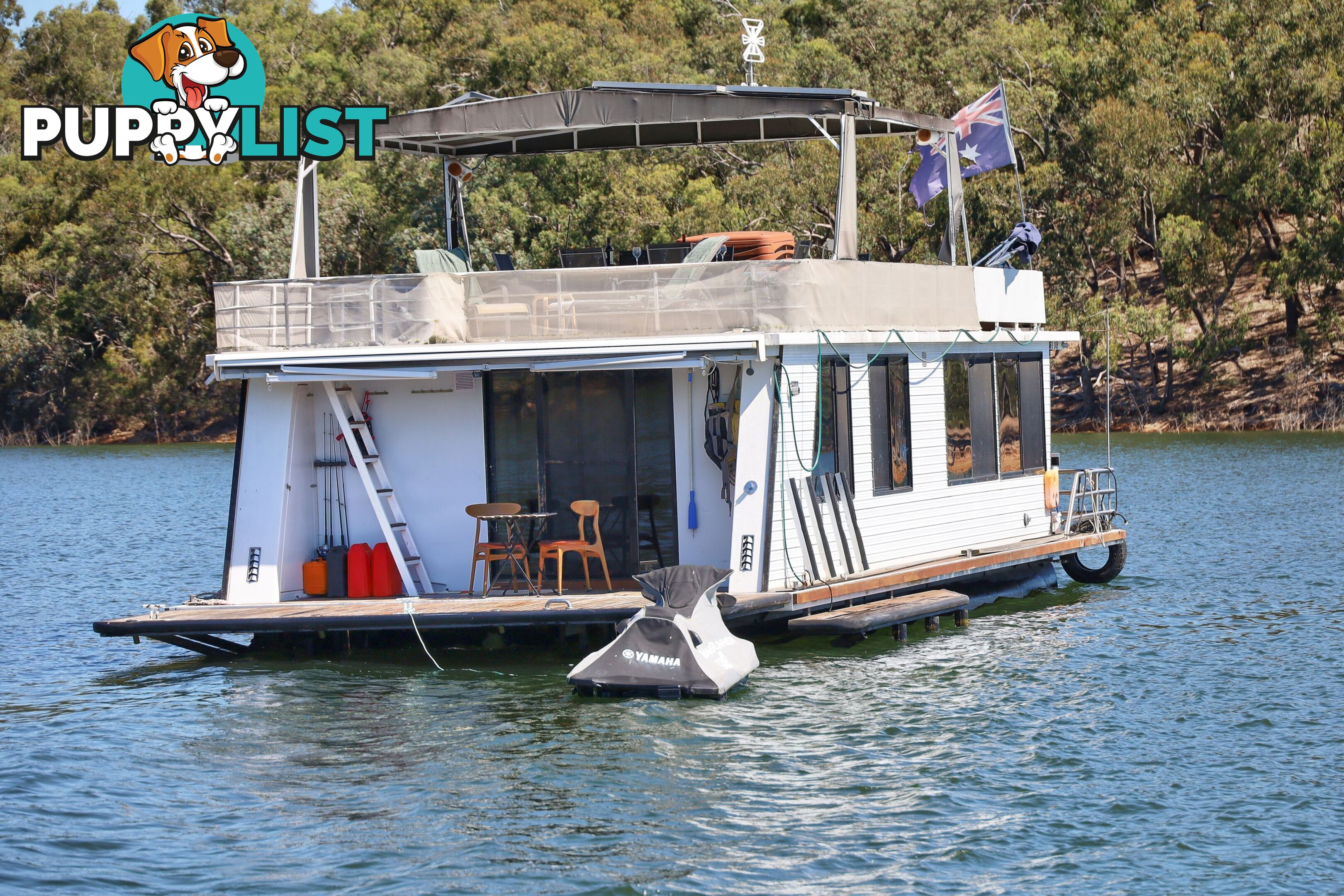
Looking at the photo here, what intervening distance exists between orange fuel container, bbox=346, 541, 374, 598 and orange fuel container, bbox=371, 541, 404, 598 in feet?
0.18

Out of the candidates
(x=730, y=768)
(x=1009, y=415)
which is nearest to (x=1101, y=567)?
(x=1009, y=415)

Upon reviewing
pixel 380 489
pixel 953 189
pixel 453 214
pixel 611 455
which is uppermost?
pixel 453 214

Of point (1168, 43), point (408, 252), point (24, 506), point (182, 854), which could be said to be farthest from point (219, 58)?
point (182, 854)

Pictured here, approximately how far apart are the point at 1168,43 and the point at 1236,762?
42.6 metres

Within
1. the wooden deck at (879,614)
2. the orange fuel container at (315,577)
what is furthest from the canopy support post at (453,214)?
the wooden deck at (879,614)

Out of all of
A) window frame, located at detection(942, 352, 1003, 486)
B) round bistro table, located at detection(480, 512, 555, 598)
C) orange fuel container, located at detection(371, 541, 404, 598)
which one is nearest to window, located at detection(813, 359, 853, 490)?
window frame, located at detection(942, 352, 1003, 486)

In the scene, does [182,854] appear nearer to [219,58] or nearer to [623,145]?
[623,145]

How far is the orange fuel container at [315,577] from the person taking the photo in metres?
14.7

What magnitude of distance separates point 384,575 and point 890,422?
5505mm

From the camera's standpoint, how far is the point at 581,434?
581 inches

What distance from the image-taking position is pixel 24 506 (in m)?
36.3

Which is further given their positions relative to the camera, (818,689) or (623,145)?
(623,145)

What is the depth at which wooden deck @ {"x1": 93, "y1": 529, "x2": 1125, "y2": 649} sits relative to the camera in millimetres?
13141

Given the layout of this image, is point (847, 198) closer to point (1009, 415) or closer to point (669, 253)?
point (669, 253)
